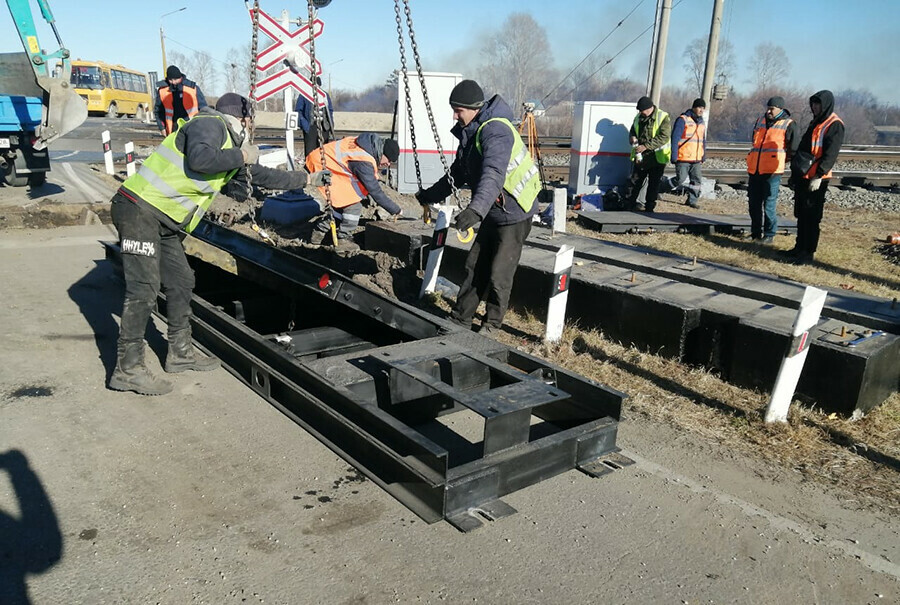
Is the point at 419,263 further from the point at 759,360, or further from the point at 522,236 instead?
the point at 759,360

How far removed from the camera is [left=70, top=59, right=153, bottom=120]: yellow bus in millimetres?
36844

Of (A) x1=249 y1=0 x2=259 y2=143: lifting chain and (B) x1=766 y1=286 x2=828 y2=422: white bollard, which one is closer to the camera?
(B) x1=766 y1=286 x2=828 y2=422: white bollard

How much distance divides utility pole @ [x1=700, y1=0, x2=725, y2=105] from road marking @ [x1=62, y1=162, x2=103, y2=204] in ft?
41.5

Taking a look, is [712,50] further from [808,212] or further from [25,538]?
[25,538]

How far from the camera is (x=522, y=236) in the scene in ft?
Answer: 18.4

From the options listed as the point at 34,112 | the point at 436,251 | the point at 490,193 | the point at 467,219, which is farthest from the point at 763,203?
the point at 34,112

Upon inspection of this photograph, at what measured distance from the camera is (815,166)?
8.17 meters

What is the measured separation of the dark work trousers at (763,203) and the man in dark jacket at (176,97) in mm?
8784

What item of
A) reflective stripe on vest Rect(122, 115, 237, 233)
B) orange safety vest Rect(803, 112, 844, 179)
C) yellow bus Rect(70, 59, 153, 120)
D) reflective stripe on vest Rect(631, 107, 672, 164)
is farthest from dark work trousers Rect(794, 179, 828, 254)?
yellow bus Rect(70, 59, 153, 120)

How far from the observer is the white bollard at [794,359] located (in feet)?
13.9

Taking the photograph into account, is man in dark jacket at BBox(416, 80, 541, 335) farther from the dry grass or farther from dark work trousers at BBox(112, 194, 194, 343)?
dark work trousers at BBox(112, 194, 194, 343)

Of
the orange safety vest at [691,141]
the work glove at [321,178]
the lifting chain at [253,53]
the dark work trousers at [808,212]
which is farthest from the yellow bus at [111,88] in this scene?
the dark work trousers at [808,212]

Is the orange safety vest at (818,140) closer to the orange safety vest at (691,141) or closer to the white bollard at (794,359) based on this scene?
the orange safety vest at (691,141)

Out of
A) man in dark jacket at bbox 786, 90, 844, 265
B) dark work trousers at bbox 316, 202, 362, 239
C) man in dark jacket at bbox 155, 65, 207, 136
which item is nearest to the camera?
man in dark jacket at bbox 786, 90, 844, 265
